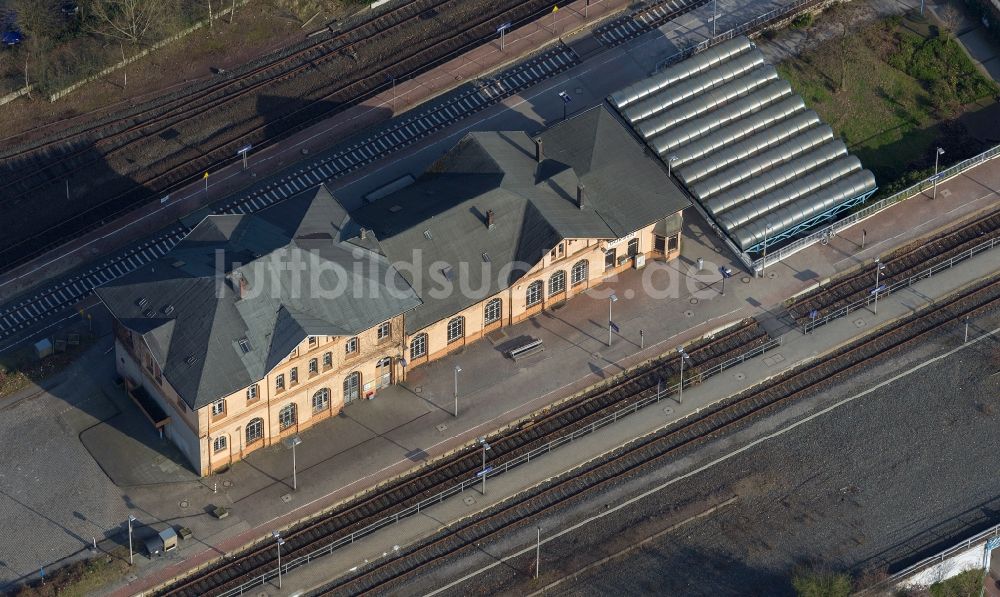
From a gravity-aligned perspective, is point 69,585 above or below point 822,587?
below

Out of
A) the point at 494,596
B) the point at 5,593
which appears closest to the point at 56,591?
the point at 5,593

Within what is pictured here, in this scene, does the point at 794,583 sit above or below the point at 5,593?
above

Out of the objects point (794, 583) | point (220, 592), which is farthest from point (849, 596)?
point (220, 592)

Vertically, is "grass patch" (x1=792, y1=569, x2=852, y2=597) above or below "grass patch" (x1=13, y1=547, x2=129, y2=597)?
above

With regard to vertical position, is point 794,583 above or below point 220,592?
above

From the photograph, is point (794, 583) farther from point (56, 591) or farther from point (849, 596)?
point (56, 591)

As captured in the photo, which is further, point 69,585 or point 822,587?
point 69,585

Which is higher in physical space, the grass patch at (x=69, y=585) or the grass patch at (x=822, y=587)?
the grass patch at (x=822, y=587)

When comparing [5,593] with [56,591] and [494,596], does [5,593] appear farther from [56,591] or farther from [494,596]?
[494,596]

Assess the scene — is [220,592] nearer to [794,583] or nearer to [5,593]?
[5,593]
